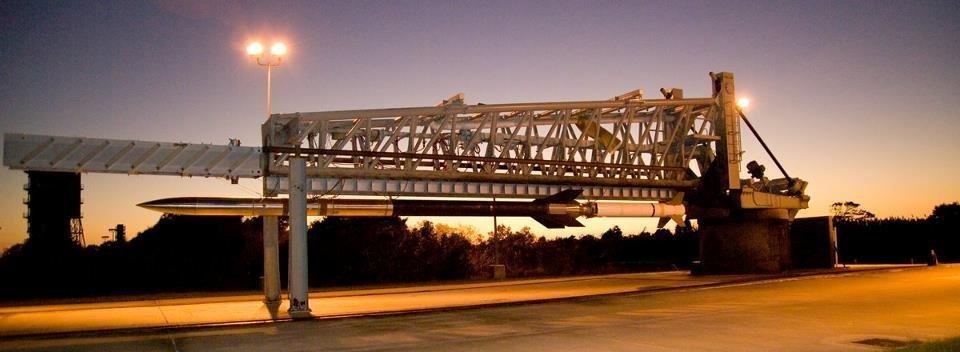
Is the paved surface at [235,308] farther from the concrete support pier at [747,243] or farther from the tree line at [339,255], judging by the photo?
the tree line at [339,255]

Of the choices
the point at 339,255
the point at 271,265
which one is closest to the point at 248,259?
the point at 339,255

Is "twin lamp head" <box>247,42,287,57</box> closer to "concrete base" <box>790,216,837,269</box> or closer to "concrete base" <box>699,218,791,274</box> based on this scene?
"concrete base" <box>699,218,791,274</box>

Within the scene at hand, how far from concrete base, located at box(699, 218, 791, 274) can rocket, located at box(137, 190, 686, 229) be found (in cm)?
502

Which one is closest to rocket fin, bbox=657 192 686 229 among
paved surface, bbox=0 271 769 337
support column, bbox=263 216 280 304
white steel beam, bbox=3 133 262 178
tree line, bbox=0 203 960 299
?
paved surface, bbox=0 271 769 337

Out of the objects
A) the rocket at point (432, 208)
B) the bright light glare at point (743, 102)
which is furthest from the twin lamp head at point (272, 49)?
the bright light glare at point (743, 102)

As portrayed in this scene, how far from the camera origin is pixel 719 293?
25781mm

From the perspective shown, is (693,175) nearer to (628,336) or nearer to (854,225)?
(628,336)

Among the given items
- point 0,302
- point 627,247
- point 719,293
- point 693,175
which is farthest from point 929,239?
point 0,302

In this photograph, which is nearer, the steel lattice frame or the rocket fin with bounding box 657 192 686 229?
the steel lattice frame

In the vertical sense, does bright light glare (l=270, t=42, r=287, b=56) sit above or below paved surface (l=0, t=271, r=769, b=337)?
above

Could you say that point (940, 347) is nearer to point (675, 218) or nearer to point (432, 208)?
point (432, 208)

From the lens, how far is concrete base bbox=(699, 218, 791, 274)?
36.0 m

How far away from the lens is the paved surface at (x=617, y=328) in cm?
1442

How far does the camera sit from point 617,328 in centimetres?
1675
